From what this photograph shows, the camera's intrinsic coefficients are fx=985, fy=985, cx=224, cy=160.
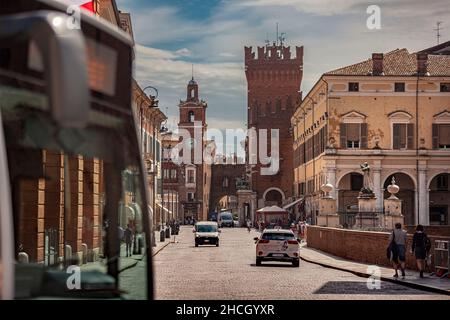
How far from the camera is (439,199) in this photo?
199ft

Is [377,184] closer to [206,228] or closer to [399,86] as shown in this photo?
[399,86]

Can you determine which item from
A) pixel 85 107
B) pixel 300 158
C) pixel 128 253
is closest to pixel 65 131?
pixel 85 107

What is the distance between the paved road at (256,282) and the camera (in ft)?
55.2

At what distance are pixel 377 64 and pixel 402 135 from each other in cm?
468

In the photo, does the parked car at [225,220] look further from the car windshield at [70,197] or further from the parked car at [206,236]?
the car windshield at [70,197]

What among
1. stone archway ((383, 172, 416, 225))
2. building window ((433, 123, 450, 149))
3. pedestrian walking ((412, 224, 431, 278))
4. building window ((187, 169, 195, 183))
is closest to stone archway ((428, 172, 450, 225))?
stone archway ((383, 172, 416, 225))

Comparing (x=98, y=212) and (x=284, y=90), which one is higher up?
(x=284, y=90)

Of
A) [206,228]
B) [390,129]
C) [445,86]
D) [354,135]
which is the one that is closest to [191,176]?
[354,135]

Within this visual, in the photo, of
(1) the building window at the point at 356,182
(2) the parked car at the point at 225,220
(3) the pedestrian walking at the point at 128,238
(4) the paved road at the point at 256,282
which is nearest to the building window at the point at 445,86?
(1) the building window at the point at 356,182

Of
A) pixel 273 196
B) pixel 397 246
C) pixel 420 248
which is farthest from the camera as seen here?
pixel 273 196

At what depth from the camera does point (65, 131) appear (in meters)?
3.95

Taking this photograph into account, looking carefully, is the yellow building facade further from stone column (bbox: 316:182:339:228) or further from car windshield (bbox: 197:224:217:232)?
stone column (bbox: 316:182:339:228)
